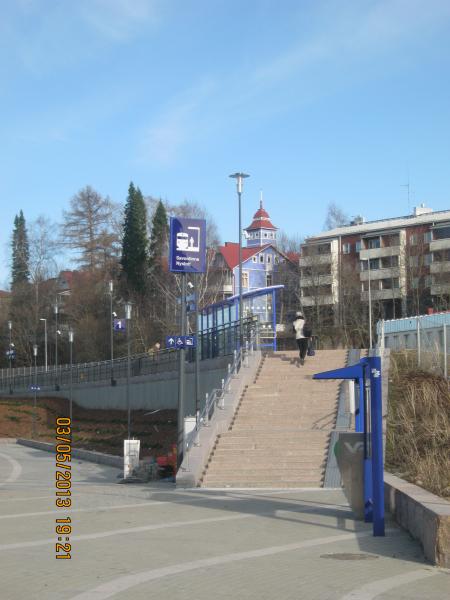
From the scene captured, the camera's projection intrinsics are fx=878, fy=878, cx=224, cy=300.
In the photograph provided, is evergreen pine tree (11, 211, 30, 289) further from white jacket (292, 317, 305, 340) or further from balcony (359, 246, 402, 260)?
white jacket (292, 317, 305, 340)

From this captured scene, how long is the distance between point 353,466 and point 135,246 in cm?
8086

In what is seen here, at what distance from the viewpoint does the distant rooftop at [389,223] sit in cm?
8544

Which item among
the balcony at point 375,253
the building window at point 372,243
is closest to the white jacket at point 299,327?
the balcony at point 375,253

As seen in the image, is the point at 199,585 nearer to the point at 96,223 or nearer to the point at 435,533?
the point at 435,533

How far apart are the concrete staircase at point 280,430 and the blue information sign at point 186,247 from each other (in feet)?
14.2

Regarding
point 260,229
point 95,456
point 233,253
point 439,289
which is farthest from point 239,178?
point 260,229

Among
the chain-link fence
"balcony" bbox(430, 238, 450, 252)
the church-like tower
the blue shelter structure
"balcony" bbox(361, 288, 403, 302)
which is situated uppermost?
the church-like tower

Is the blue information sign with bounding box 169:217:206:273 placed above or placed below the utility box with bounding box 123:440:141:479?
above

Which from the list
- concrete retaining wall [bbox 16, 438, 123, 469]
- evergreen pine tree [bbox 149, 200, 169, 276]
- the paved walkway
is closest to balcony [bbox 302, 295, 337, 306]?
evergreen pine tree [bbox 149, 200, 169, 276]

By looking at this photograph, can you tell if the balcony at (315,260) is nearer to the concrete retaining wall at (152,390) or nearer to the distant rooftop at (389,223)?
the distant rooftop at (389,223)

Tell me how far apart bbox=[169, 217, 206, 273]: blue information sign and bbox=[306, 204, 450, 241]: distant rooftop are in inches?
2596

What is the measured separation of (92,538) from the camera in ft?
38.0

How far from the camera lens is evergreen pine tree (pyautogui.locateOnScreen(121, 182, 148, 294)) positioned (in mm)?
91906

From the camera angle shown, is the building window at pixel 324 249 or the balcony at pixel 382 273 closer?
the balcony at pixel 382 273
